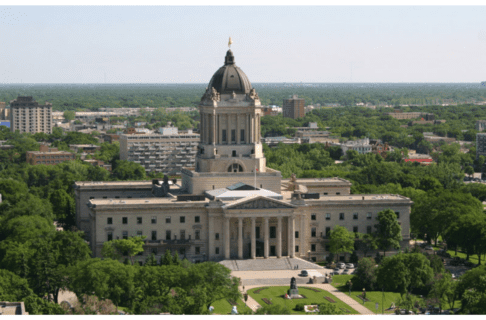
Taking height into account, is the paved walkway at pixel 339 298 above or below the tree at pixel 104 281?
below

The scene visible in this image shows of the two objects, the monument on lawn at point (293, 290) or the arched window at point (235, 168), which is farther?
the arched window at point (235, 168)

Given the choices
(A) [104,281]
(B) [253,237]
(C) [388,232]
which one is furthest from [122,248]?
(C) [388,232]

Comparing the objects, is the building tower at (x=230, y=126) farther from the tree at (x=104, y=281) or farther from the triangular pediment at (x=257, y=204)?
the tree at (x=104, y=281)

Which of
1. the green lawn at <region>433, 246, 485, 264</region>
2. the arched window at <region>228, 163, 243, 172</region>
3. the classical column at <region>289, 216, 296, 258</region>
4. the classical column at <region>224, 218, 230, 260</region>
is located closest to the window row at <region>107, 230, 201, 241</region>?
the classical column at <region>224, 218, 230, 260</region>

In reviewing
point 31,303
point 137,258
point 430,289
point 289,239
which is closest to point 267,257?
point 289,239

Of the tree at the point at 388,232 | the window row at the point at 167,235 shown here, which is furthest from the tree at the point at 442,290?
the window row at the point at 167,235

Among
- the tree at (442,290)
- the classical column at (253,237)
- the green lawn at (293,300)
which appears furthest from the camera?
the classical column at (253,237)

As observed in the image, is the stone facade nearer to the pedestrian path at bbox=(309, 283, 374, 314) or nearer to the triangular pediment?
the triangular pediment
